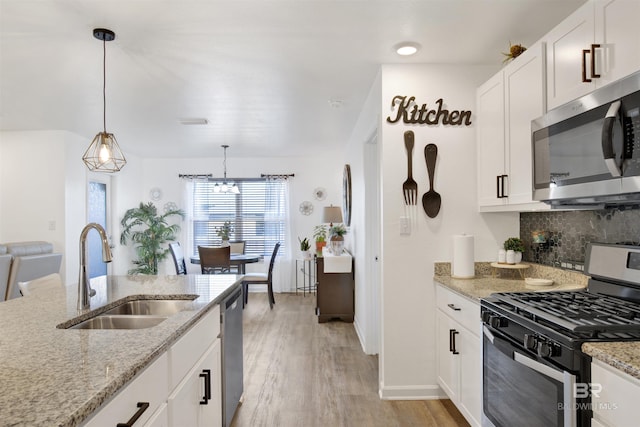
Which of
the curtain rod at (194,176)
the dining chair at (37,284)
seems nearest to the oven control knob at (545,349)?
the dining chair at (37,284)

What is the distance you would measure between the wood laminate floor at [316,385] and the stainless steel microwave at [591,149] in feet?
5.19

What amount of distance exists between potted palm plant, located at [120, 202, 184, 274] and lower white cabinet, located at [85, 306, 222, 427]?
4.94m

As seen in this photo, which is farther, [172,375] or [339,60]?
[339,60]

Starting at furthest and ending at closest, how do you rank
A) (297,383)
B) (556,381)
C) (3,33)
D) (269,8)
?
(297,383) → (3,33) → (269,8) → (556,381)

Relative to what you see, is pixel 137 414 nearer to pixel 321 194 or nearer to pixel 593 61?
pixel 593 61

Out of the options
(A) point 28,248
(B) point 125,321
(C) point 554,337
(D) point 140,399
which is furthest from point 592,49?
(A) point 28,248

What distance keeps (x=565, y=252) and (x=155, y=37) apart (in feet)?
9.22

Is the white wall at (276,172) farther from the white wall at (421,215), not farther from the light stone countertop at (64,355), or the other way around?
the light stone countertop at (64,355)

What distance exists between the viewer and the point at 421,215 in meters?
2.79

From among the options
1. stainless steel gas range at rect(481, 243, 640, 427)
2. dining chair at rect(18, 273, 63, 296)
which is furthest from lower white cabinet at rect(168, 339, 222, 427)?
stainless steel gas range at rect(481, 243, 640, 427)

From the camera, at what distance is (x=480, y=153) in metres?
2.71

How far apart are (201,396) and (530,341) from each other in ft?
4.67

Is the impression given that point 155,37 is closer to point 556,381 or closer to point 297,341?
point 556,381

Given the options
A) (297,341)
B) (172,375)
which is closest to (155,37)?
(172,375)
